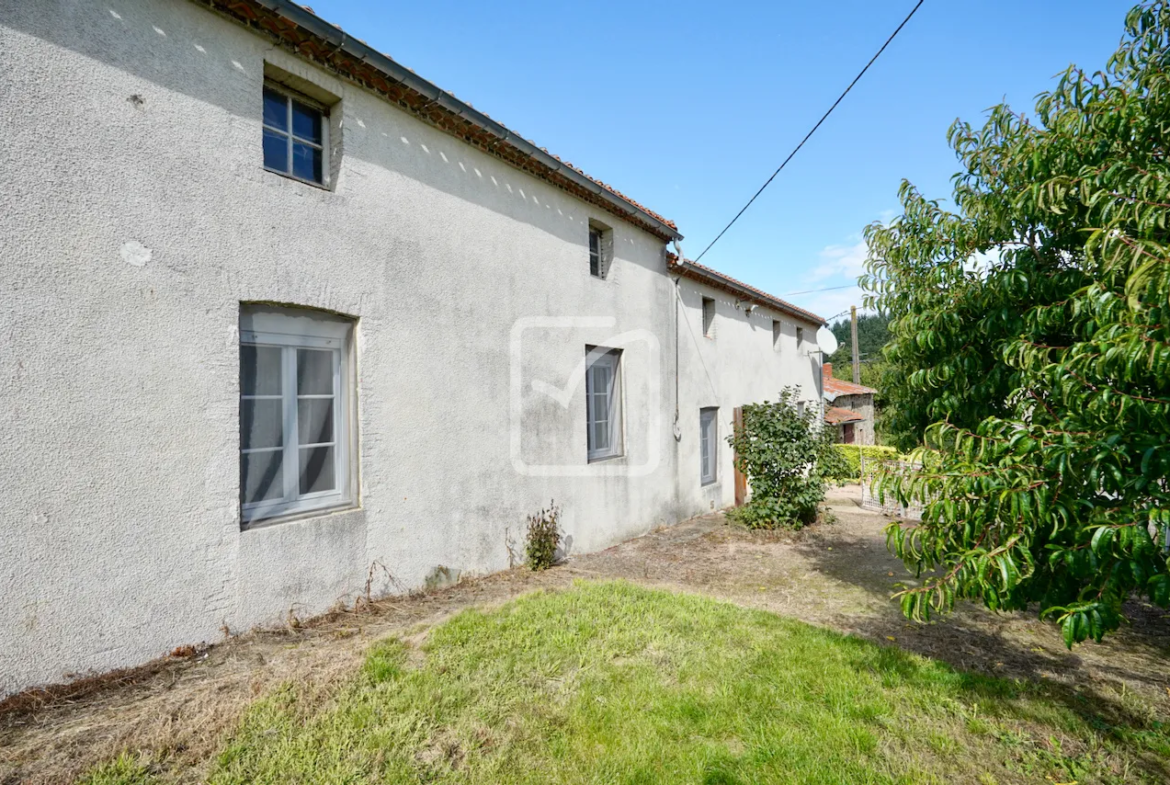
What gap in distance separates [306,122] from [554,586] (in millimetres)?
4993

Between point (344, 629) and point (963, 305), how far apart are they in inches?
205

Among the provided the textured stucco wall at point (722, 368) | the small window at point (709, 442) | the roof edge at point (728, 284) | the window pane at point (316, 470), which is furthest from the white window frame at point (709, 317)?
the window pane at point (316, 470)

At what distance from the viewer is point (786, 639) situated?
4473 millimetres

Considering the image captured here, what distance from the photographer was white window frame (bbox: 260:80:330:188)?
4.51m

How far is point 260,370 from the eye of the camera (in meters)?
4.37

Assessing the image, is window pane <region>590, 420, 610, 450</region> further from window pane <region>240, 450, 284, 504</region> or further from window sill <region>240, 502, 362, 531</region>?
window pane <region>240, 450, 284, 504</region>

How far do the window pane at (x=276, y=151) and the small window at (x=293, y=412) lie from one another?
3.97 ft

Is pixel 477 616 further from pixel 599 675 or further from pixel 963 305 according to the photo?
pixel 963 305

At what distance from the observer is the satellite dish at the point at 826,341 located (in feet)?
51.0

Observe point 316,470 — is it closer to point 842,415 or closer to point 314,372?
point 314,372

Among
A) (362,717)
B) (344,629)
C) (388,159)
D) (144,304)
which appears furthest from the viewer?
(388,159)

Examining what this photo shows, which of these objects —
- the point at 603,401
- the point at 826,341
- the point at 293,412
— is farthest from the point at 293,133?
the point at 826,341

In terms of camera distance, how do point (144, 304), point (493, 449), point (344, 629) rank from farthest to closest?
point (493, 449)
point (344, 629)
point (144, 304)

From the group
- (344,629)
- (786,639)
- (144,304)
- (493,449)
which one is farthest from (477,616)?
(144,304)
